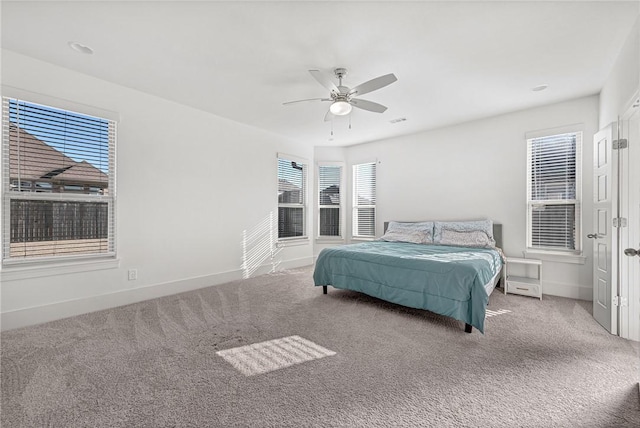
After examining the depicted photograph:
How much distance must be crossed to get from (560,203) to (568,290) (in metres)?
1.18

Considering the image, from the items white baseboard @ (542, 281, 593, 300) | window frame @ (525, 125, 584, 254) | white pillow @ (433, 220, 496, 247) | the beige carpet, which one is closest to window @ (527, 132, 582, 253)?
window frame @ (525, 125, 584, 254)

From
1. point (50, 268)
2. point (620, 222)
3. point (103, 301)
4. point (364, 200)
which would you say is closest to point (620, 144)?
point (620, 222)

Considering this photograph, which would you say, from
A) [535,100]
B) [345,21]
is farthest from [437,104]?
[345,21]

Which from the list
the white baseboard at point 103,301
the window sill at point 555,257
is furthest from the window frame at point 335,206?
the window sill at point 555,257

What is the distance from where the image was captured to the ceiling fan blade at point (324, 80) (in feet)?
8.56

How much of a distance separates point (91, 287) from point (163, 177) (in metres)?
1.54

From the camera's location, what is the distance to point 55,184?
3016 mm

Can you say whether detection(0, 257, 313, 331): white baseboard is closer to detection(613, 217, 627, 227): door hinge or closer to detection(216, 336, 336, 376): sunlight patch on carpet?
detection(216, 336, 336, 376): sunlight patch on carpet

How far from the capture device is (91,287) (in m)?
3.23

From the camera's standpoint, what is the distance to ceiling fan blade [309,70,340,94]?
261 cm

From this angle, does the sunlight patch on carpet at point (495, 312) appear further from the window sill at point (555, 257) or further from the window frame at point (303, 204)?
the window frame at point (303, 204)

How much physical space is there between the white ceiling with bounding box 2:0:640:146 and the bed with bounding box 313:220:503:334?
197 centimetres

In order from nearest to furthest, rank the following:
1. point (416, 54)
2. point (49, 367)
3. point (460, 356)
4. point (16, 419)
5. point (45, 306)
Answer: point (16, 419) < point (49, 367) < point (460, 356) < point (416, 54) < point (45, 306)

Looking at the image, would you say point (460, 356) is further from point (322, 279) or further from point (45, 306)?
point (45, 306)
